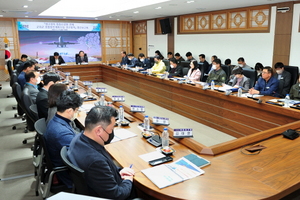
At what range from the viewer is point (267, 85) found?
14.6 feet

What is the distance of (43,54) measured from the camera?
1140 centimetres

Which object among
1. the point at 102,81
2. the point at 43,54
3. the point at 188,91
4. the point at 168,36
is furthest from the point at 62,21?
the point at 188,91

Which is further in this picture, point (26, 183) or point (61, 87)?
point (26, 183)

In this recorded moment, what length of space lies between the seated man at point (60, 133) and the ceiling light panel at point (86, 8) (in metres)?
6.55

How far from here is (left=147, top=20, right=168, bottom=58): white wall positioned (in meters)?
10.5

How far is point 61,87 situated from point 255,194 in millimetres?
1993

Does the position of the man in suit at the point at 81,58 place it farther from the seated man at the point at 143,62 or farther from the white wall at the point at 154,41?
the white wall at the point at 154,41

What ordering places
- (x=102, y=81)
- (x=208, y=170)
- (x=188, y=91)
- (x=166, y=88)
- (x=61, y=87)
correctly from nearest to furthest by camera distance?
(x=208, y=170)
(x=61, y=87)
(x=188, y=91)
(x=166, y=88)
(x=102, y=81)

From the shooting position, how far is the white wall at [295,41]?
5.90 m

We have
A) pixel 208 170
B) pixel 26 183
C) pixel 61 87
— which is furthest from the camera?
pixel 26 183

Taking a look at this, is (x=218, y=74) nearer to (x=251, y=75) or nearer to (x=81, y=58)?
(x=251, y=75)

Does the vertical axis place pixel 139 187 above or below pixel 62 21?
below

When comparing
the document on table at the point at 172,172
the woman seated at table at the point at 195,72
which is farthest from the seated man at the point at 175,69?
the document on table at the point at 172,172

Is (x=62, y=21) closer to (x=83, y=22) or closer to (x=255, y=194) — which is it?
(x=83, y=22)
